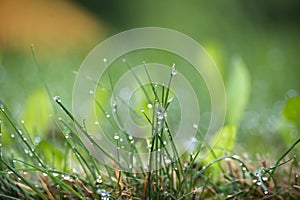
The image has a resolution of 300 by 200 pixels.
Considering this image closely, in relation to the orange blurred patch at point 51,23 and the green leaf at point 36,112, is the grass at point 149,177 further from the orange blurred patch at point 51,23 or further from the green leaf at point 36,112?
the orange blurred patch at point 51,23

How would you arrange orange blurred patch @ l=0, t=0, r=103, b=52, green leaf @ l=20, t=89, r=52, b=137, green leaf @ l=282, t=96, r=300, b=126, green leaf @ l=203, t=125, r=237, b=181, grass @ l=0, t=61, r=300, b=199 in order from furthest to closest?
orange blurred patch @ l=0, t=0, r=103, b=52 < green leaf @ l=20, t=89, r=52, b=137 < green leaf @ l=282, t=96, r=300, b=126 < green leaf @ l=203, t=125, r=237, b=181 < grass @ l=0, t=61, r=300, b=199

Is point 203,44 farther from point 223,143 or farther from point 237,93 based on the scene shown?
point 223,143

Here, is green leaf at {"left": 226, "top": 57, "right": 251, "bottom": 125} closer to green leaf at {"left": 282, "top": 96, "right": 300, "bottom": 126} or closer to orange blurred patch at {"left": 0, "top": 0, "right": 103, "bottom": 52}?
green leaf at {"left": 282, "top": 96, "right": 300, "bottom": 126}

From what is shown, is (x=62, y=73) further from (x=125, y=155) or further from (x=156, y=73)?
(x=125, y=155)

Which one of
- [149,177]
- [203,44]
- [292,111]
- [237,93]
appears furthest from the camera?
[203,44]

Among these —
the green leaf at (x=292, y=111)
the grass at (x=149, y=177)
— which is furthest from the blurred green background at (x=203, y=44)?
the grass at (x=149, y=177)

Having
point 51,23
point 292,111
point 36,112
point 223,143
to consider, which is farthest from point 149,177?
point 51,23

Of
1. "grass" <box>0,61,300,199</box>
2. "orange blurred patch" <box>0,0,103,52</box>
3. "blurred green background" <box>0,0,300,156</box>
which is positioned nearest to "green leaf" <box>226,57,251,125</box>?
"blurred green background" <box>0,0,300,156</box>

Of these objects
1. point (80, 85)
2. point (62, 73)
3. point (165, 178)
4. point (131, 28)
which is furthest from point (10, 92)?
point (131, 28)
